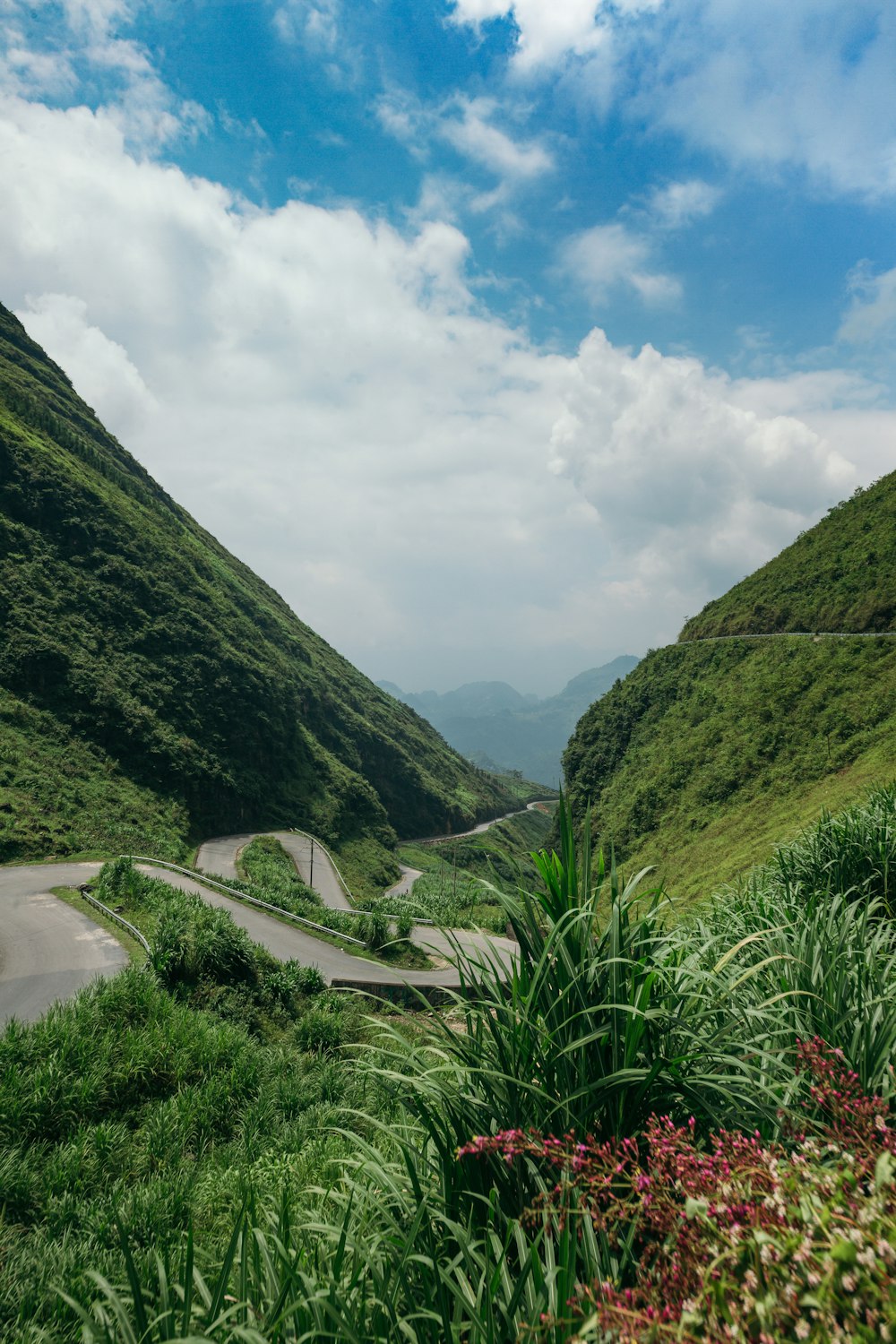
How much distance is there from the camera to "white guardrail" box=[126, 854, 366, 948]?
22.3m

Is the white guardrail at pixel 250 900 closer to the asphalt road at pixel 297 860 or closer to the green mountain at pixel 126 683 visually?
Result: the green mountain at pixel 126 683

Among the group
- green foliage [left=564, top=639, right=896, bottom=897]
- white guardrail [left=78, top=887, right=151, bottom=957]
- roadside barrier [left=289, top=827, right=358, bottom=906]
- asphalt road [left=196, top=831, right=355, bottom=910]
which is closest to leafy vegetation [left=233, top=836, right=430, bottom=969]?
asphalt road [left=196, top=831, right=355, bottom=910]

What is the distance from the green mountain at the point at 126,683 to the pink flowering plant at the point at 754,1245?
108ft

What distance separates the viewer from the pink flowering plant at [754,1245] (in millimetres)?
1257

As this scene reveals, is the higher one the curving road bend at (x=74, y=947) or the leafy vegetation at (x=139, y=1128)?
the leafy vegetation at (x=139, y=1128)

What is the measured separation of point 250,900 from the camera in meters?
25.6

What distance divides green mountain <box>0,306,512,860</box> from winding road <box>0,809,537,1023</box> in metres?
6.10

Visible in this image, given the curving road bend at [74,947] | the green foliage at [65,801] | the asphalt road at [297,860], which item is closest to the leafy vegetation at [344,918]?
the curving road bend at [74,947]

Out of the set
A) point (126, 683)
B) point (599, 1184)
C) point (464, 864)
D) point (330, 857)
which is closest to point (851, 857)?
point (599, 1184)

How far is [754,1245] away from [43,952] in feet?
59.9

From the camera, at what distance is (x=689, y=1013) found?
10.4 feet

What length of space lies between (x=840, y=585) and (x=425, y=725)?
109m

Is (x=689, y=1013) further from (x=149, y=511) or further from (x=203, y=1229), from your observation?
(x=149, y=511)

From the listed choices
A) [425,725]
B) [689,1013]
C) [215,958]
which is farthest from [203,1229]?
[425,725]
